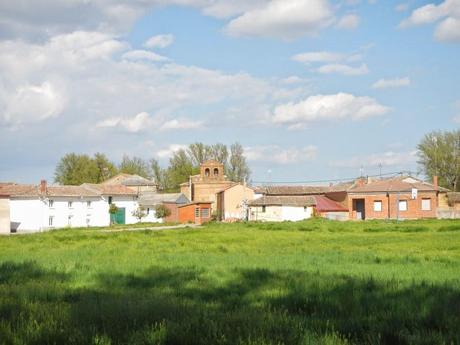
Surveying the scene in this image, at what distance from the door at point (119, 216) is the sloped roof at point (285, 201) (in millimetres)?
15916

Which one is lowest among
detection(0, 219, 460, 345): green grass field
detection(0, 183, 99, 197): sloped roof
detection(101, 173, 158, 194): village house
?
detection(0, 219, 460, 345): green grass field

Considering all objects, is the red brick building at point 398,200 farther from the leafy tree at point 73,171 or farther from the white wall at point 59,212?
the leafy tree at point 73,171

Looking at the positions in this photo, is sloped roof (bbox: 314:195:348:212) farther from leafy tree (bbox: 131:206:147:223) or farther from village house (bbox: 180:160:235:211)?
leafy tree (bbox: 131:206:147:223)

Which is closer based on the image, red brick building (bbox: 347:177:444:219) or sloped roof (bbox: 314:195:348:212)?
red brick building (bbox: 347:177:444:219)

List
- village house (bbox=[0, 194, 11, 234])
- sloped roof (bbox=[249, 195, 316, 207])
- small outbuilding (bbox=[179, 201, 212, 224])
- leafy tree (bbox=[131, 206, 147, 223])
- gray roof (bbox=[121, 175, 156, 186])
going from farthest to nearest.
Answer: gray roof (bbox=[121, 175, 156, 186]) < small outbuilding (bbox=[179, 201, 212, 224]) < sloped roof (bbox=[249, 195, 316, 207]) < leafy tree (bbox=[131, 206, 147, 223]) < village house (bbox=[0, 194, 11, 234])

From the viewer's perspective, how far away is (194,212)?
76.1m

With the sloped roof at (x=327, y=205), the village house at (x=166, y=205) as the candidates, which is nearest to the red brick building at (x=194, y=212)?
the village house at (x=166, y=205)

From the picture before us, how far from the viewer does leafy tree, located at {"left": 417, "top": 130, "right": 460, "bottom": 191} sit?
9181 centimetres

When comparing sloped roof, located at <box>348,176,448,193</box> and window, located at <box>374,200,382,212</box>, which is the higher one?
sloped roof, located at <box>348,176,448,193</box>

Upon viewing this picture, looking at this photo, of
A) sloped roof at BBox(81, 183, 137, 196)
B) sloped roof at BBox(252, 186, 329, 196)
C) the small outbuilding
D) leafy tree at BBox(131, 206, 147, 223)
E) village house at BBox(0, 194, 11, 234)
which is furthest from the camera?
sloped roof at BBox(252, 186, 329, 196)

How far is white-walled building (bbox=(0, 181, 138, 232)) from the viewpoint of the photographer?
2498 inches

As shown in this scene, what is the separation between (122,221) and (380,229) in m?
37.4

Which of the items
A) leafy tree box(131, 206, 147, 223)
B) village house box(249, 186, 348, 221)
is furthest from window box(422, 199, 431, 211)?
leafy tree box(131, 206, 147, 223)

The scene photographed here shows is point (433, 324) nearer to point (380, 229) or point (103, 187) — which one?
point (380, 229)
